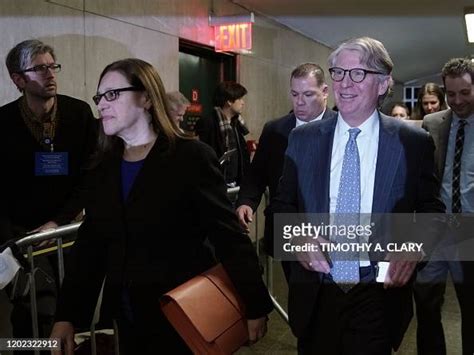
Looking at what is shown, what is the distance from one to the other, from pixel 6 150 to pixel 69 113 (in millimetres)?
401

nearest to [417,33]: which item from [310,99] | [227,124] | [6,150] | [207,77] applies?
[207,77]

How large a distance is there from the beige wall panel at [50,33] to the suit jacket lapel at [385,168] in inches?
99.3

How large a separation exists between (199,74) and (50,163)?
11.7ft

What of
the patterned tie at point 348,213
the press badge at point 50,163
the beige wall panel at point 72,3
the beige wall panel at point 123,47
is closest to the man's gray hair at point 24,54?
the press badge at point 50,163

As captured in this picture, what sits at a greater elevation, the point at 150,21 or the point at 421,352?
the point at 150,21

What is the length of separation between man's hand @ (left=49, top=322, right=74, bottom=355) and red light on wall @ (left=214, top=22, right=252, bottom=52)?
→ 441 centimetres

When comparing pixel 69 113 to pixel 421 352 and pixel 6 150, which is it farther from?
pixel 421 352

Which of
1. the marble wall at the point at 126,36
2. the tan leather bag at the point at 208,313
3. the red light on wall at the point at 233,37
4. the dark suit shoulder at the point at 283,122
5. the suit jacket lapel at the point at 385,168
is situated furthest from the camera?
the red light on wall at the point at 233,37

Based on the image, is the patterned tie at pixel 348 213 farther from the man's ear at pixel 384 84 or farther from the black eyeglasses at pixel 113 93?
the black eyeglasses at pixel 113 93

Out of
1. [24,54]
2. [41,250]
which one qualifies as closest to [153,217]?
[41,250]

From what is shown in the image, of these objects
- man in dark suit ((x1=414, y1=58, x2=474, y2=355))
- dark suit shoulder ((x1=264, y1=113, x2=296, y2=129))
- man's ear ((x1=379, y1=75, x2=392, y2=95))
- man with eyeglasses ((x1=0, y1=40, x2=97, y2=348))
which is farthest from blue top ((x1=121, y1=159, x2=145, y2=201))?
man in dark suit ((x1=414, y1=58, x2=474, y2=355))

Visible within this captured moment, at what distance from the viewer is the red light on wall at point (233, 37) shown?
5934 mm

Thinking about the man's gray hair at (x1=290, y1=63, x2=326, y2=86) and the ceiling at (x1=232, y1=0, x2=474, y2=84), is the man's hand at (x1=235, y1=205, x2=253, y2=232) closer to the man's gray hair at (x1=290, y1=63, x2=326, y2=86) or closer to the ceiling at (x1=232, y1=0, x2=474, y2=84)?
the man's gray hair at (x1=290, y1=63, x2=326, y2=86)

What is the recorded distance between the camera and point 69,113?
3096 mm
